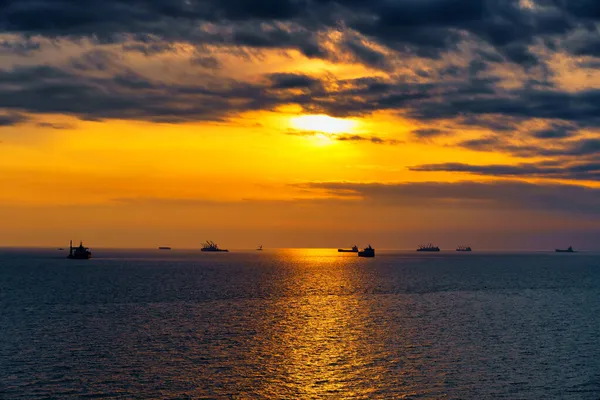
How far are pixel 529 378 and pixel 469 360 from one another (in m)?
9.28

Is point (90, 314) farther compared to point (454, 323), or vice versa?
point (90, 314)

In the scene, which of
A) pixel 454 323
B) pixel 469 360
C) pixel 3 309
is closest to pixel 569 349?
pixel 469 360

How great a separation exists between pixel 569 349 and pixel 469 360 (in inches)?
597

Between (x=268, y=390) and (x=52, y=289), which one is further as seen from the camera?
(x=52, y=289)

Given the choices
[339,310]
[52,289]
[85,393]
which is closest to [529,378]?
[85,393]

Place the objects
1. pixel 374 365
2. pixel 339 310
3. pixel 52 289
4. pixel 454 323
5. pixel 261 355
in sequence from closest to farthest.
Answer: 1. pixel 374 365
2. pixel 261 355
3. pixel 454 323
4. pixel 339 310
5. pixel 52 289

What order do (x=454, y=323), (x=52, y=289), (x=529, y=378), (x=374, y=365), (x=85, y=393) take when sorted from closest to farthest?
(x=85, y=393) < (x=529, y=378) < (x=374, y=365) < (x=454, y=323) < (x=52, y=289)

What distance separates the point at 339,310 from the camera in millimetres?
123750

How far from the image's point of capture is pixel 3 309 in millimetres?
118312

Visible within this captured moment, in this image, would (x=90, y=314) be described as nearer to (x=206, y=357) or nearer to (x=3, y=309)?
(x=3, y=309)

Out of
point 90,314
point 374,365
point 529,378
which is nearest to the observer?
point 529,378

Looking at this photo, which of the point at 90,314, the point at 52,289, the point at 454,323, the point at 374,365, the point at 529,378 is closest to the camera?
the point at 529,378

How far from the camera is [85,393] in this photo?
5744 centimetres

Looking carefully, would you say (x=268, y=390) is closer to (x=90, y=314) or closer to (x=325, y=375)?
(x=325, y=375)
